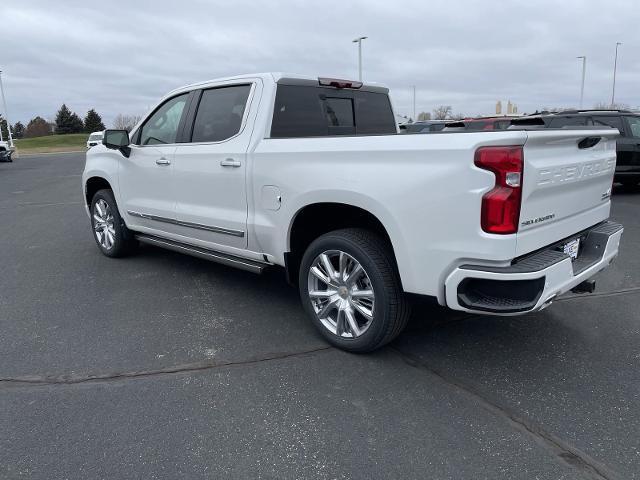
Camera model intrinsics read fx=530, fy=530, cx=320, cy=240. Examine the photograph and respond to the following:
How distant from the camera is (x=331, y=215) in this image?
151 inches

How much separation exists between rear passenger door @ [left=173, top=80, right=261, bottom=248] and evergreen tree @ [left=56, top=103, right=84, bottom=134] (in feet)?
321

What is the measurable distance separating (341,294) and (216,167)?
61.0 inches

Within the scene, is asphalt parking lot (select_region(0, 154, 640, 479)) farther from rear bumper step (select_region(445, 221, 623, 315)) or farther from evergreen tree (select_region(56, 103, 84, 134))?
evergreen tree (select_region(56, 103, 84, 134))

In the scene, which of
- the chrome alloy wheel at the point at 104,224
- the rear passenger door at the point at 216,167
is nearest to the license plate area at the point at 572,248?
the rear passenger door at the point at 216,167

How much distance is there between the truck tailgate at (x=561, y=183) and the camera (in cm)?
283

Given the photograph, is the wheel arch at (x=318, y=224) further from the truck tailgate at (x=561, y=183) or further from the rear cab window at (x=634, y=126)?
the rear cab window at (x=634, y=126)

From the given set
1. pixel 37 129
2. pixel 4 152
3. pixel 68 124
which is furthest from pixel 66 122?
pixel 4 152

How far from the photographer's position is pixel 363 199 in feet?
10.7

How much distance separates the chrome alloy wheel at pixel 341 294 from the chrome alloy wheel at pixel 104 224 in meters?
3.32

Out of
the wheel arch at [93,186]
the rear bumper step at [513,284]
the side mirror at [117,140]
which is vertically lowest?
the rear bumper step at [513,284]

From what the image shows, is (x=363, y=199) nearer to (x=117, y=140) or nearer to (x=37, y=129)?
(x=117, y=140)

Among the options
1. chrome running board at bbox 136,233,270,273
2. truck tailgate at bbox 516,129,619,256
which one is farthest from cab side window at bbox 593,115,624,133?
chrome running board at bbox 136,233,270,273

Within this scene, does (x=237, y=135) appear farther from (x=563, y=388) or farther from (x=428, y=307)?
(x=563, y=388)

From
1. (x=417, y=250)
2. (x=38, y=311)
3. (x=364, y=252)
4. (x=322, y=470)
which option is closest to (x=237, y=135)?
(x=364, y=252)
